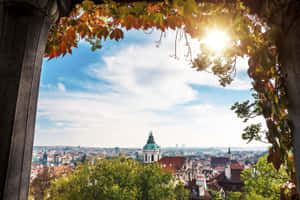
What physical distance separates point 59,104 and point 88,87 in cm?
736

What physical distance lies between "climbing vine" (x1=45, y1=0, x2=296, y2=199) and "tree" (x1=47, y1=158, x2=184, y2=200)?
1184 cm

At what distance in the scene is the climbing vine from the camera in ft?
1.35

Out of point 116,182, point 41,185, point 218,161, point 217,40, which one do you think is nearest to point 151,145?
point 218,161

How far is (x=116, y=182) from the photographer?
1222cm

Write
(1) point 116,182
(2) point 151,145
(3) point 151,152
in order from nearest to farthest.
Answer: (1) point 116,182
(3) point 151,152
(2) point 151,145

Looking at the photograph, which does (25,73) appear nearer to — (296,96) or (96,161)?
(296,96)

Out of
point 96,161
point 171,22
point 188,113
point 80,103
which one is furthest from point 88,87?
point 171,22

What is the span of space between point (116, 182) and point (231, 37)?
43.8ft

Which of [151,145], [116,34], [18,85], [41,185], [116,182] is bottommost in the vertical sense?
[41,185]

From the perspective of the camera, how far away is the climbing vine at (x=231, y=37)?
410mm

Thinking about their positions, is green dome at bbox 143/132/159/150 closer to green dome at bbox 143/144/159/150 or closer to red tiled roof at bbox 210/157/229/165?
green dome at bbox 143/144/159/150

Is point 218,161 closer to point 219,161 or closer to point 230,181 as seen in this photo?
point 219,161

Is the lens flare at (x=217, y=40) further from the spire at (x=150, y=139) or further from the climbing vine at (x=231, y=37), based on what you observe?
the spire at (x=150, y=139)

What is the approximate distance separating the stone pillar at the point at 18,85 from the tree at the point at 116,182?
1184 centimetres
